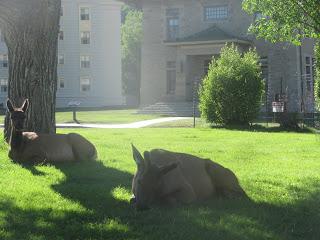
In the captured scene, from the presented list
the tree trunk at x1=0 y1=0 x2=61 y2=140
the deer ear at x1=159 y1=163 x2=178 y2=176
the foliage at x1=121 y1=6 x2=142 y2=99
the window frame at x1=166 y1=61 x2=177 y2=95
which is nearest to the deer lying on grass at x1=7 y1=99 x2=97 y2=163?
the tree trunk at x1=0 y1=0 x2=61 y2=140

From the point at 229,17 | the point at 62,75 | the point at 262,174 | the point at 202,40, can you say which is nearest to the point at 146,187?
the point at 262,174

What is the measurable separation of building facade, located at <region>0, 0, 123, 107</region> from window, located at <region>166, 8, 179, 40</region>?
69.0 feet

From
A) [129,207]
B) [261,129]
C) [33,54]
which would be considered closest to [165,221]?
[129,207]

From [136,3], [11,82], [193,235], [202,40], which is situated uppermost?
[136,3]

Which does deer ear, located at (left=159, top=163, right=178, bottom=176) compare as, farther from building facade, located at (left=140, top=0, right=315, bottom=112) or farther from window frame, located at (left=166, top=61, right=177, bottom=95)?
window frame, located at (left=166, top=61, right=177, bottom=95)

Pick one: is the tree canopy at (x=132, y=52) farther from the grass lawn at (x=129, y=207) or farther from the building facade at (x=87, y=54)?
the grass lawn at (x=129, y=207)

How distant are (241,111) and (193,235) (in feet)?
61.9

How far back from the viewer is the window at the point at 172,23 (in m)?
39.2

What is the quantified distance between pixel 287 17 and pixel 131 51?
65.0 meters

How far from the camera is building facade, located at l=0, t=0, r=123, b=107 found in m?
58.4

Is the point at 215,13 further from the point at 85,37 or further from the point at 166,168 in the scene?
the point at 166,168

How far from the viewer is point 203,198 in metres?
7.23

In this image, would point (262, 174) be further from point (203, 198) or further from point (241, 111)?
point (241, 111)

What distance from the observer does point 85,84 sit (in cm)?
5950
